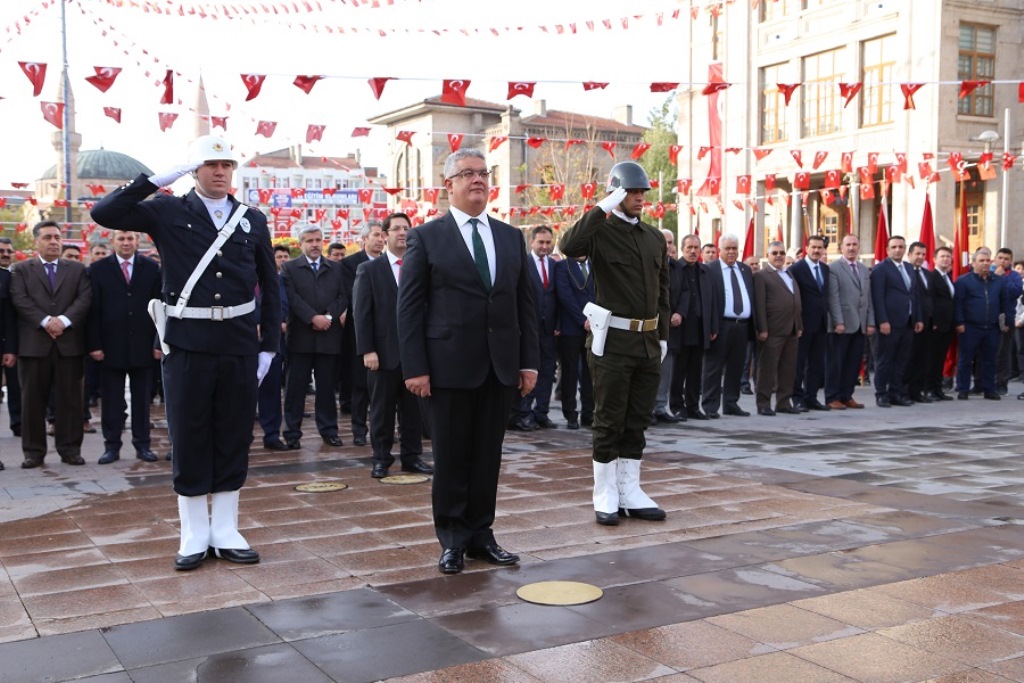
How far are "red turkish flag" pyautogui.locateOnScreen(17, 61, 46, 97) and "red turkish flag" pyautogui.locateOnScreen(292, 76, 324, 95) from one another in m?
2.99

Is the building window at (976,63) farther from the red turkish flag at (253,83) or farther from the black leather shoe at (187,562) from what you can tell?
the black leather shoe at (187,562)

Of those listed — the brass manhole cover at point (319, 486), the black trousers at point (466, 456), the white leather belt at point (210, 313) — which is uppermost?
the white leather belt at point (210, 313)

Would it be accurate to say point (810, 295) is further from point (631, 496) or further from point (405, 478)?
point (631, 496)

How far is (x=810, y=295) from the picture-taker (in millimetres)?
12617

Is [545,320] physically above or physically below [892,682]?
above

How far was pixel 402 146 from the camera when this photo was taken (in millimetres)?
66438

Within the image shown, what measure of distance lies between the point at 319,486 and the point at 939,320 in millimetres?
9813

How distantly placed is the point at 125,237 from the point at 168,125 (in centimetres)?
855

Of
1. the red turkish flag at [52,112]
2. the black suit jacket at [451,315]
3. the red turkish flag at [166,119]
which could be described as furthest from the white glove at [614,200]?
the red turkish flag at [166,119]

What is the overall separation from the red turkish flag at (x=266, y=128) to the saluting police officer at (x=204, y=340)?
13.2 meters

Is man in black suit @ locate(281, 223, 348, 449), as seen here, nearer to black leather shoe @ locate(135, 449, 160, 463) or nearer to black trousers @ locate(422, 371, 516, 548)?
black leather shoe @ locate(135, 449, 160, 463)

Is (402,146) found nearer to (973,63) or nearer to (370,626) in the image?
(973,63)

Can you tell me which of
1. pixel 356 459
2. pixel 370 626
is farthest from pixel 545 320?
pixel 370 626

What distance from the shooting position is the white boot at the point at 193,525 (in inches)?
202
